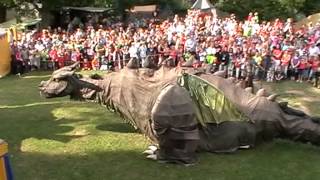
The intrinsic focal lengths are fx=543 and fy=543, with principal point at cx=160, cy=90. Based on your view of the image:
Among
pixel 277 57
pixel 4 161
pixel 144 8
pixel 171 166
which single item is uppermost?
pixel 144 8

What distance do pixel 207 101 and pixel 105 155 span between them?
2.24 m

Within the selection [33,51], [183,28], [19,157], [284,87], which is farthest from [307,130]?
[33,51]

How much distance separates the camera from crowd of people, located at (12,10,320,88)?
19344 mm

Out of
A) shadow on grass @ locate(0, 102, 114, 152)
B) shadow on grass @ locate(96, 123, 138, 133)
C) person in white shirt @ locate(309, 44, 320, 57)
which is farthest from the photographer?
person in white shirt @ locate(309, 44, 320, 57)

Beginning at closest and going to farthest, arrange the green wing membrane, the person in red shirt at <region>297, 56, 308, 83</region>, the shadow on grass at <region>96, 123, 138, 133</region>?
the green wing membrane
the shadow on grass at <region>96, 123, 138, 133</region>
the person in red shirt at <region>297, 56, 308, 83</region>

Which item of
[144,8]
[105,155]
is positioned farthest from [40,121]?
[144,8]

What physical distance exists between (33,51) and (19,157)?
13859 millimetres

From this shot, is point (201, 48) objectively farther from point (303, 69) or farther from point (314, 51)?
point (314, 51)

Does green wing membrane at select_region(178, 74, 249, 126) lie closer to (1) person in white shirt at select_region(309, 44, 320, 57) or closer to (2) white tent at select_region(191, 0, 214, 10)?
(1) person in white shirt at select_region(309, 44, 320, 57)

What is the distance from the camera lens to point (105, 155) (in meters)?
10.5

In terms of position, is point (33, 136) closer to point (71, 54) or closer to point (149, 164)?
point (149, 164)

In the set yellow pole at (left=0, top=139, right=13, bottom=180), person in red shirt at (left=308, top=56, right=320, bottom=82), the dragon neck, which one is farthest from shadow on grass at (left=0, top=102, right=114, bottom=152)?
person in red shirt at (left=308, top=56, right=320, bottom=82)

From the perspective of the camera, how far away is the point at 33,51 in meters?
23.8

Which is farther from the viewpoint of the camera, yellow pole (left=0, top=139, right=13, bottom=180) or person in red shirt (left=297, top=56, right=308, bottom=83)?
person in red shirt (left=297, top=56, right=308, bottom=83)
